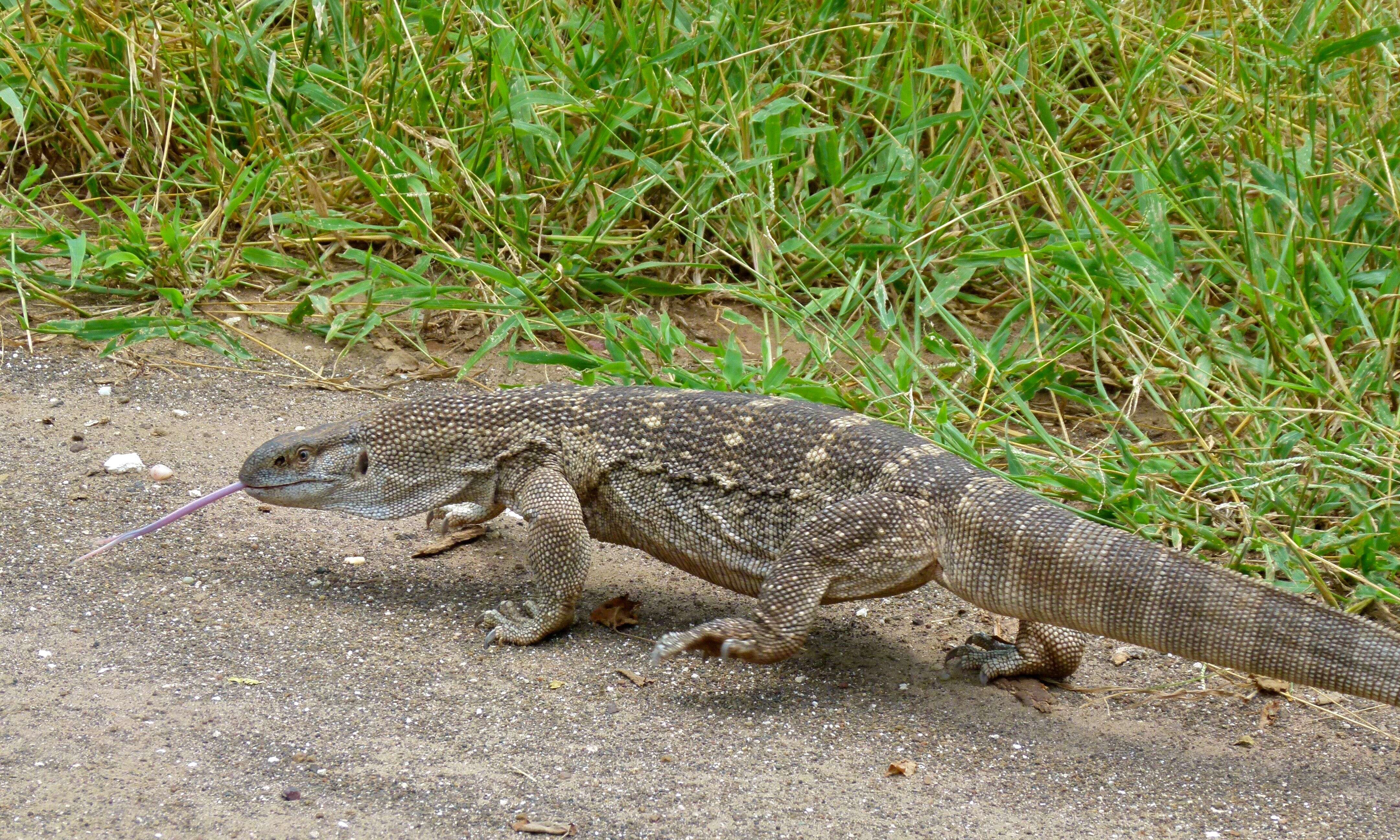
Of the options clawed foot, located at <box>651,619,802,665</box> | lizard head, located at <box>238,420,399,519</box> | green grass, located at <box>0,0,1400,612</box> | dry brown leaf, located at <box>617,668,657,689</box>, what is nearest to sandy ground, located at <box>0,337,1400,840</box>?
dry brown leaf, located at <box>617,668,657,689</box>

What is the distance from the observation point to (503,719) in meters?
3.43

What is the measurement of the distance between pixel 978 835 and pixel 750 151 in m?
3.79

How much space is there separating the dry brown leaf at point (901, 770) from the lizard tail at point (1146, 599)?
1.75 feet

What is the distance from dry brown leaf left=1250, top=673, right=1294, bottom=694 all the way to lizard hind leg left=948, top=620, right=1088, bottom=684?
500 millimetres

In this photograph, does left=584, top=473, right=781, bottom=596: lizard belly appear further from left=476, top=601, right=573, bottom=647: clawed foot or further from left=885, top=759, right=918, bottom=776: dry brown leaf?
left=885, top=759, right=918, bottom=776: dry brown leaf

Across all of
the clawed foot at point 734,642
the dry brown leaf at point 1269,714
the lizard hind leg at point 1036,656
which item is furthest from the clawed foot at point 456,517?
the dry brown leaf at point 1269,714

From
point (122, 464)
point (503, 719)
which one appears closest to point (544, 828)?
point (503, 719)

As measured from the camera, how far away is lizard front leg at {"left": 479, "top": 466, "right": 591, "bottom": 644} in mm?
3938

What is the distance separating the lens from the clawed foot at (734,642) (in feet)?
11.7

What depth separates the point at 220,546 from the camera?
14.6 feet

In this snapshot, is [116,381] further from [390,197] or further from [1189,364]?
[1189,364]

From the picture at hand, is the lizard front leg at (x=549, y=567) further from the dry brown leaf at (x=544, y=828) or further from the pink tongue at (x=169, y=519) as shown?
the dry brown leaf at (x=544, y=828)

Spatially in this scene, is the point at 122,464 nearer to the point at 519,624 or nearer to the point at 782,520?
the point at 519,624

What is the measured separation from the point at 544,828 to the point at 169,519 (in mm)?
1797
